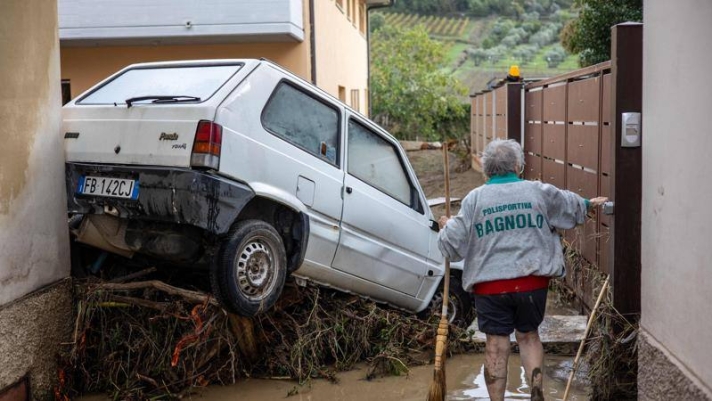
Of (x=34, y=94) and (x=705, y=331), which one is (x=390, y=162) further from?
(x=705, y=331)

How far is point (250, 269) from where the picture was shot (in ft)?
19.0

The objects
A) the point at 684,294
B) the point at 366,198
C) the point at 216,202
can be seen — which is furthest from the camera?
the point at 366,198

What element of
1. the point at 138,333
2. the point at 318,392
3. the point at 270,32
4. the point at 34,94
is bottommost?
the point at 318,392

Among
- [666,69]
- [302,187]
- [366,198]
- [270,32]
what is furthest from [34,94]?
[270,32]

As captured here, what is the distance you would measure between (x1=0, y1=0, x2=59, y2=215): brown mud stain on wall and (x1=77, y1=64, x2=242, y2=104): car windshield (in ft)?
1.73

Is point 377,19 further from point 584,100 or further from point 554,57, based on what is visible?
point 584,100

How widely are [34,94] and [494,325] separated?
323 centimetres

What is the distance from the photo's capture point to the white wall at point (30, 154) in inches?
221

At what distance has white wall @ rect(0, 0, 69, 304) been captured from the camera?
18.4 ft

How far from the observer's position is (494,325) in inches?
206

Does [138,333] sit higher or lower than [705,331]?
lower

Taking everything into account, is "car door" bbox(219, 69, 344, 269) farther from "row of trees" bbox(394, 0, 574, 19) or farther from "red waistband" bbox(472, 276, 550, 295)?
"row of trees" bbox(394, 0, 574, 19)

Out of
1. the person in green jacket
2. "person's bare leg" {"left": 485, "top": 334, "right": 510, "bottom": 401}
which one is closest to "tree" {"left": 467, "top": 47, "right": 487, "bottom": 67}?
the person in green jacket

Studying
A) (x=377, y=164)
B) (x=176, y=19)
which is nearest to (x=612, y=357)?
(x=377, y=164)
